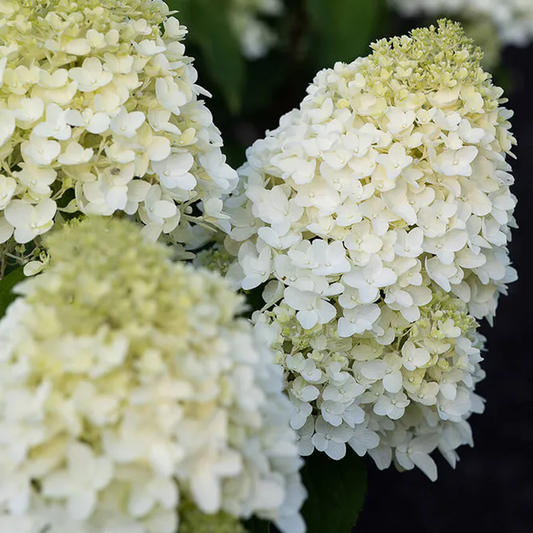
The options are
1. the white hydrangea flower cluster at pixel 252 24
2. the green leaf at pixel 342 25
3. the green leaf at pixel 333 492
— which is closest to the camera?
the green leaf at pixel 333 492

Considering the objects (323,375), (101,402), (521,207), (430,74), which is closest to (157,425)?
(101,402)

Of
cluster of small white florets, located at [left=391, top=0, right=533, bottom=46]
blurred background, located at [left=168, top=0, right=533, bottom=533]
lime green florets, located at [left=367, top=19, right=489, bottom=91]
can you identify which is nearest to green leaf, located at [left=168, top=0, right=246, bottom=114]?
blurred background, located at [left=168, top=0, right=533, bottom=533]

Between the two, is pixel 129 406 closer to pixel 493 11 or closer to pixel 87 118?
pixel 87 118

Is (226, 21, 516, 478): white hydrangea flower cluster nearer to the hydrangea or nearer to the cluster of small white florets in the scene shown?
the hydrangea

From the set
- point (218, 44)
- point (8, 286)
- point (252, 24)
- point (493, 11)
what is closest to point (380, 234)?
point (8, 286)

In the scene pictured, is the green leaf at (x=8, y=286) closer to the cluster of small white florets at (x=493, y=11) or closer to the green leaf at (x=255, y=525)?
the green leaf at (x=255, y=525)

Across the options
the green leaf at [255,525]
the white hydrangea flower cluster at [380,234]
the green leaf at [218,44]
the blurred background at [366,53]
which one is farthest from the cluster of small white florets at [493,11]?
the green leaf at [255,525]

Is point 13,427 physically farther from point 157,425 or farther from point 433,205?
point 433,205
